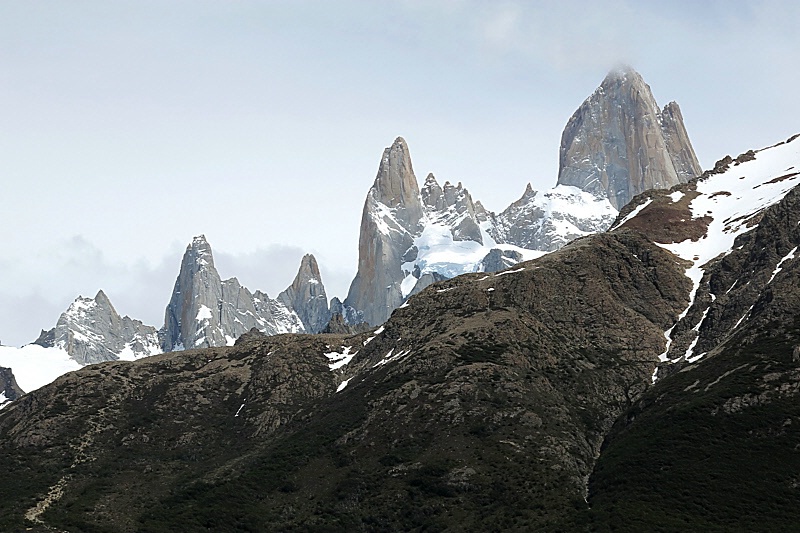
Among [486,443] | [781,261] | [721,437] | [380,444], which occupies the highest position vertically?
[781,261]

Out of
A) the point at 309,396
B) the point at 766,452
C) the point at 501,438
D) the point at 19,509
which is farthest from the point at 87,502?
the point at 766,452

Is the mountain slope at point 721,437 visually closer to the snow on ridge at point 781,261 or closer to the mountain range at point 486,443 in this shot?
the mountain range at point 486,443

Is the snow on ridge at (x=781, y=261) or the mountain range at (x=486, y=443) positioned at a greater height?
the snow on ridge at (x=781, y=261)

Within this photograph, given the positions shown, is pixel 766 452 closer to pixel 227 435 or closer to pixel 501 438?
pixel 501 438

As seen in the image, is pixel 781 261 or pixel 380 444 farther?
pixel 781 261

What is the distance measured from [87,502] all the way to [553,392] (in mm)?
85993

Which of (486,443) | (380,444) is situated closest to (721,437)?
(486,443)

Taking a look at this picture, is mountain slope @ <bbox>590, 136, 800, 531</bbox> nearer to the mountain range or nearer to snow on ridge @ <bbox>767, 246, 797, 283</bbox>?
the mountain range

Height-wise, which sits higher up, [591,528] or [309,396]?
[309,396]

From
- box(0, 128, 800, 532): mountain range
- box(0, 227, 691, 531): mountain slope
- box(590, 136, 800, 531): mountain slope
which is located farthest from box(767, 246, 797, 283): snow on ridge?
box(0, 227, 691, 531): mountain slope

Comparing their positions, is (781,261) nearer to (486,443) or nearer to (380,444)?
(486,443)

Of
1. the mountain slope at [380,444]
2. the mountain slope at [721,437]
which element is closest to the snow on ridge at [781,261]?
the mountain slope at [721,437]

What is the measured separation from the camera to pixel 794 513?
120 meters

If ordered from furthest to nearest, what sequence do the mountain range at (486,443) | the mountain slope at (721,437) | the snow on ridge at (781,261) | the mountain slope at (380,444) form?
the snow on ridge at (781,261) < the mountain slope at (380,444) < the mountain range at (486,443) < the mountain slope at (721,437)
